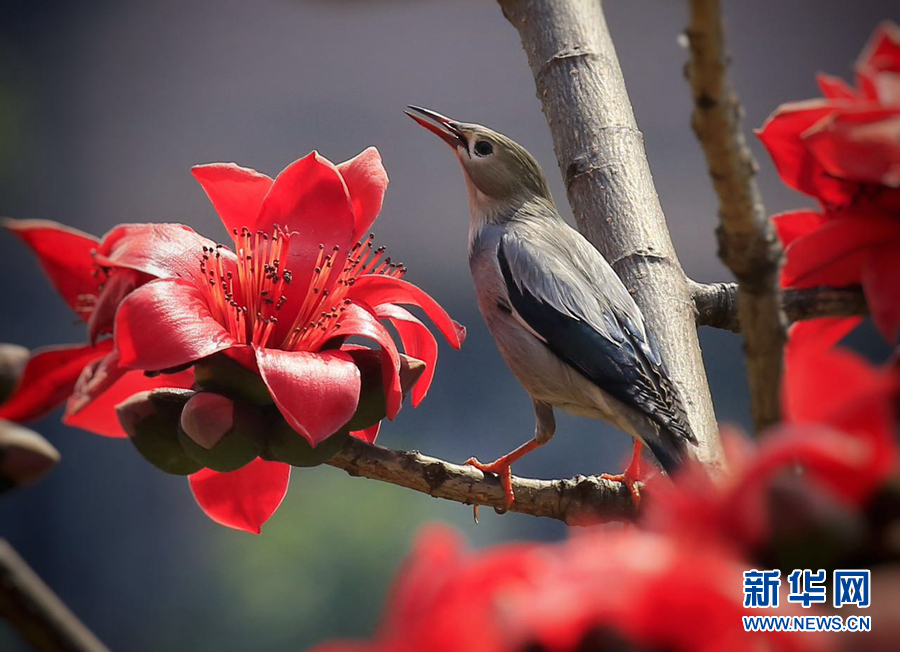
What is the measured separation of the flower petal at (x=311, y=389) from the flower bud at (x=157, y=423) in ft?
0.10

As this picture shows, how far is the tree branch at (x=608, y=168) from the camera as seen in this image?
0.38 metres

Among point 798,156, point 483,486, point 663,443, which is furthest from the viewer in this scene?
point 663,443

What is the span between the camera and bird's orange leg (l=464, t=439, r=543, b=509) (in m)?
0.31

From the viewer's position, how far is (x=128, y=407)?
0.24 meters

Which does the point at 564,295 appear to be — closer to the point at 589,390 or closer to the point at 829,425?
the point at 589,390

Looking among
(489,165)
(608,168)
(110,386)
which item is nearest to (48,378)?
(110,386)

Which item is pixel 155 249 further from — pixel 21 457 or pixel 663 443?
pixel 663 443

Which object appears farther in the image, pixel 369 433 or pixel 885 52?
pixel 369 433

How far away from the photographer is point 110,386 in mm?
235

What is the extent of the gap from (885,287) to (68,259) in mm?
192

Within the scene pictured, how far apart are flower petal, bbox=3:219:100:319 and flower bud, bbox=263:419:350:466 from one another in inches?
2.3

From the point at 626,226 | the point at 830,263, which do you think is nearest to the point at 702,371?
the point at 626,226

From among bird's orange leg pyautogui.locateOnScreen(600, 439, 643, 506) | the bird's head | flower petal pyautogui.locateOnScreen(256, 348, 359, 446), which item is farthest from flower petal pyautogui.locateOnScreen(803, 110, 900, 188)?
the bird's head

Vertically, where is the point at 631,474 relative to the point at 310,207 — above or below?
below
